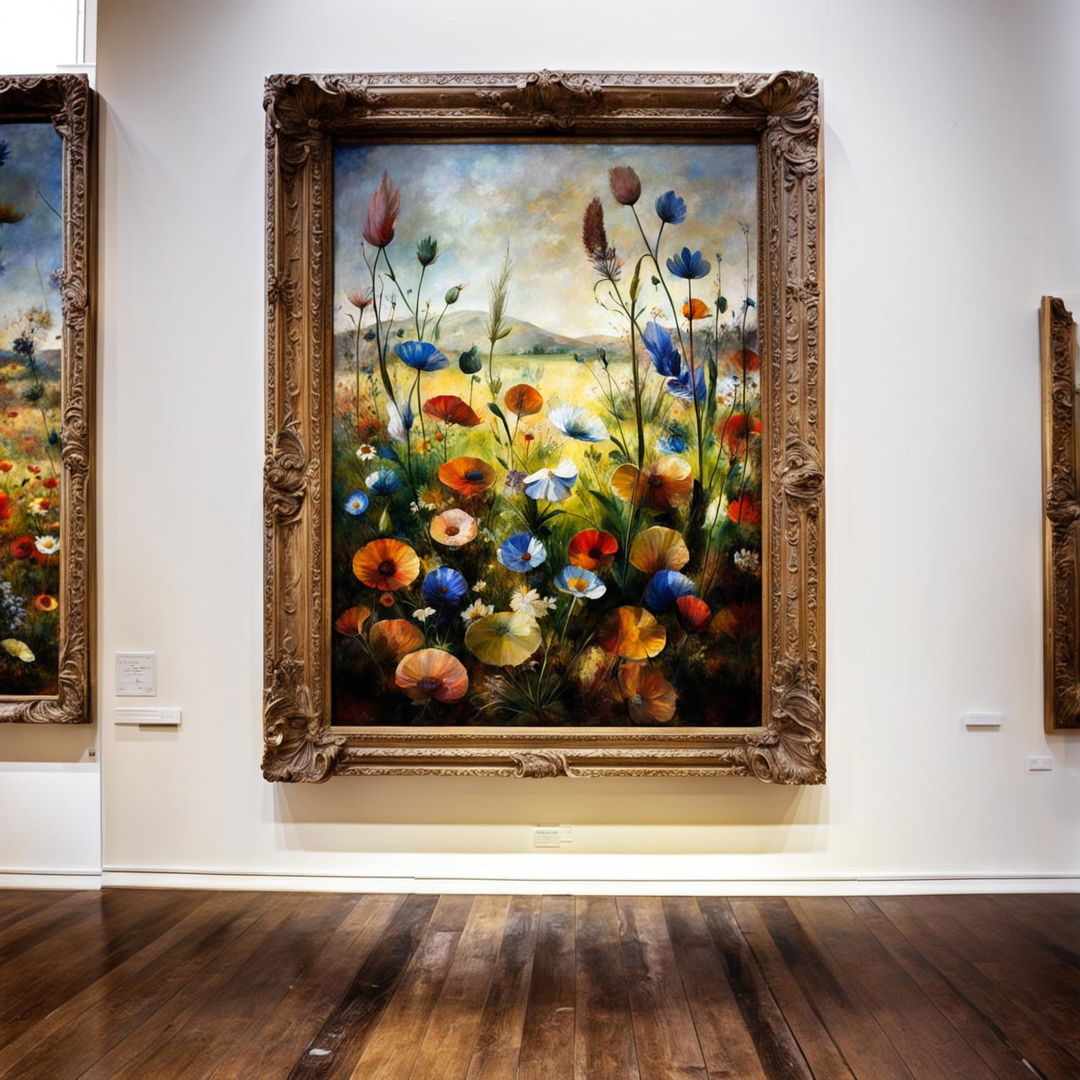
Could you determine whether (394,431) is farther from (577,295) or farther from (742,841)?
(742,841)

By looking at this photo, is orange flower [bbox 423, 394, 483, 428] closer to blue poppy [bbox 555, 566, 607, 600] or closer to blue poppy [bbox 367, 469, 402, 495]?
blue poppy [bbox 367, 469, 402, 495]

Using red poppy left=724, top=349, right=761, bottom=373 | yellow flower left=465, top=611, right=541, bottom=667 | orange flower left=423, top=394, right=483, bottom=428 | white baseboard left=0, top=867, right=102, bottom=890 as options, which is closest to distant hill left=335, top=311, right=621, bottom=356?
orange flower left=423, top=394, right=483, bottom=428

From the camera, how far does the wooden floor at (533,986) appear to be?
109 inches

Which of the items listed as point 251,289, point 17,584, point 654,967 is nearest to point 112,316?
point 251,289

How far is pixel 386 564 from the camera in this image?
4.21m

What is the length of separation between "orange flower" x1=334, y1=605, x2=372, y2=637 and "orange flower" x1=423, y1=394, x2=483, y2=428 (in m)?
1.00

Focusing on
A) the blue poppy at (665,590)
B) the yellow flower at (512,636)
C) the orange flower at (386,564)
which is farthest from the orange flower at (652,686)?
the orange flower at (386,564)

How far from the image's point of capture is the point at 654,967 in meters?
3.43

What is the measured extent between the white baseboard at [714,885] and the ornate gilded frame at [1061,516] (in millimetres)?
784

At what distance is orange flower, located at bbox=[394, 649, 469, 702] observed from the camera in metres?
4.20

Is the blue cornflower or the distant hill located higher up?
the blue cornflower

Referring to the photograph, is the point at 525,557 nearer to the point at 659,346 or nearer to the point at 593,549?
the point at 593,549

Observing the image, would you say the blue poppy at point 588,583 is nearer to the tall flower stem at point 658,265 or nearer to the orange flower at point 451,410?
the orange flower at point 451,410

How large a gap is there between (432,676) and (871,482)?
91.7 inches
